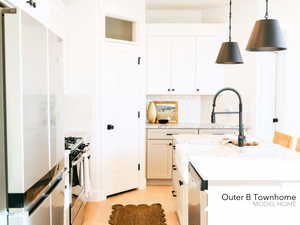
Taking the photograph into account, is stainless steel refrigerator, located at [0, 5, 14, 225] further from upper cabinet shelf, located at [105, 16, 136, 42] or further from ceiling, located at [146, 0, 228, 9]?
ceiling, located at [146, 0, 228, 9]

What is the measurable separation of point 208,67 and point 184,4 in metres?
1.09

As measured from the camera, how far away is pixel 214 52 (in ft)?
18.9

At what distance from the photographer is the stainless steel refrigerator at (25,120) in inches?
66.6

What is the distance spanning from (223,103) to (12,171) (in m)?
4.51

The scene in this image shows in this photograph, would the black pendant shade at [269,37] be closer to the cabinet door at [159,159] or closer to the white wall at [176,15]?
the cabinet door at [159,159]

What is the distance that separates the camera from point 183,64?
5781 mm

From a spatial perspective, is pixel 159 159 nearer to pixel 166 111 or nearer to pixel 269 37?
pixel 166 111

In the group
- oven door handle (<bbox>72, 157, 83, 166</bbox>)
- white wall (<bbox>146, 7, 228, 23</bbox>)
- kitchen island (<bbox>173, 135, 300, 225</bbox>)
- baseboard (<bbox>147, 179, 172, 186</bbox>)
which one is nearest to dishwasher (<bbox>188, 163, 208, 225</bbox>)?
kitchen island (<bbox>173, 135, 300, 225</bbox>)

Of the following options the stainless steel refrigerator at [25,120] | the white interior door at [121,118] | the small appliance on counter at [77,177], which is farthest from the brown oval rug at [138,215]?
the stainless steel refrigerator at [25,120]

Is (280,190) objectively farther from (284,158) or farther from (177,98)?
(177,98)

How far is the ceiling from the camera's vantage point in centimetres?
552

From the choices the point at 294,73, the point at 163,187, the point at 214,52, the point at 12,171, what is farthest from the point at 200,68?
the point at 12,171

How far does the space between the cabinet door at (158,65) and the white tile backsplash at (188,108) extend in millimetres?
427

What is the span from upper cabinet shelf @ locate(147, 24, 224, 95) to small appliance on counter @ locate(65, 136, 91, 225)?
2.21m
